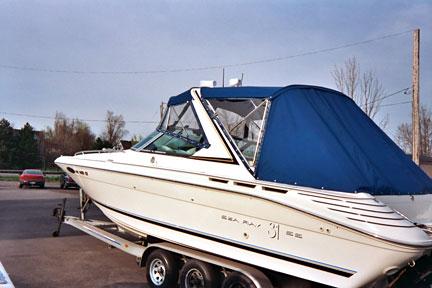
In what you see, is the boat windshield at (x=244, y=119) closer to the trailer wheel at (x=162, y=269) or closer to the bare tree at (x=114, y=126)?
the trailer wheel at (x=162, y=269)

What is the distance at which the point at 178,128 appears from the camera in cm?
693

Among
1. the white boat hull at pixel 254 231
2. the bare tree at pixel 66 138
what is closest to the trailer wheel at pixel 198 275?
the white boat hull at pixel 254 231

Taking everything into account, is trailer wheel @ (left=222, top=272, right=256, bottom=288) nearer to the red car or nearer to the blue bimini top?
the blue bimini top

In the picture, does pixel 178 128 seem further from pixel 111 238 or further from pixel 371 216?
pixel 371 216

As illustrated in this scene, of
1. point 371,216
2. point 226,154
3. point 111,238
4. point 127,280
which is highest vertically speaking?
point 226,154

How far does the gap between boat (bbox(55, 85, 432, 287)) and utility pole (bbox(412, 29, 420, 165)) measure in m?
9.97

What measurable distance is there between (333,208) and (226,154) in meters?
1.68

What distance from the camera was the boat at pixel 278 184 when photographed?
4566mm

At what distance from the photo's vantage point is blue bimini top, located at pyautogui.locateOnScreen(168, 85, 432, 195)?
509cm

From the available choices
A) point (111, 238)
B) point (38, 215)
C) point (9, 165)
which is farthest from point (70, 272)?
point (9, 165)

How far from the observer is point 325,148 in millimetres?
5270

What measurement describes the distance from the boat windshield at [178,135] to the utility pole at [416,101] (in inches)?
426

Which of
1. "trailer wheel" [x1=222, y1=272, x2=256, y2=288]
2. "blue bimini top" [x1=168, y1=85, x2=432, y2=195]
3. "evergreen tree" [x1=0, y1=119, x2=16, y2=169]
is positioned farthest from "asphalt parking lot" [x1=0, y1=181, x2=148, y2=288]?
"evergreen tree" [x1=0, y1=119, x2=16, y2=169]

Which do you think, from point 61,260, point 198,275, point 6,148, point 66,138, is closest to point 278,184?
point 198,275
